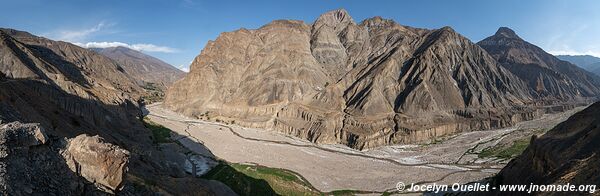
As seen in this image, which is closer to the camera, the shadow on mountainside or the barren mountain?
the shadow on mountainside

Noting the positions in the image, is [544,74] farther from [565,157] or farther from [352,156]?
[565,157]

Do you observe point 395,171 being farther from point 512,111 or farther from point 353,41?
point 353,41

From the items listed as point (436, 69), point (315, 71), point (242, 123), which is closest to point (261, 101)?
point (242, 123)

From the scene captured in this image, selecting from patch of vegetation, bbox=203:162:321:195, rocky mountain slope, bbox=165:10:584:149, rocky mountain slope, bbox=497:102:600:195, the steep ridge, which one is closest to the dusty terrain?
patch of vegetation, bbox=203:162:321:195

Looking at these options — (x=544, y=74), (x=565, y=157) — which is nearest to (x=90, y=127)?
(x=565, y=157)

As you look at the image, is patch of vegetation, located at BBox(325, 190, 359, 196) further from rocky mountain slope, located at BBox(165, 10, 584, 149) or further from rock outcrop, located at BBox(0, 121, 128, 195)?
rock outcrop, located at BBox(0, 121, 128, 195)
